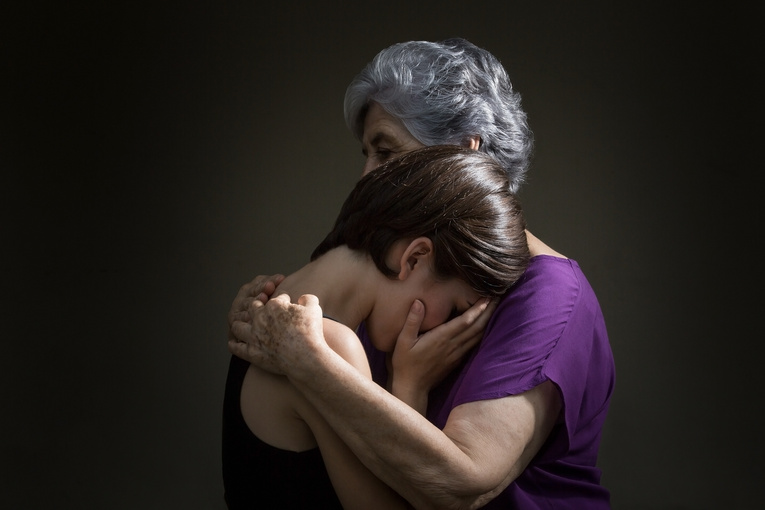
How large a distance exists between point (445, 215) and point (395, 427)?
1.48 feet

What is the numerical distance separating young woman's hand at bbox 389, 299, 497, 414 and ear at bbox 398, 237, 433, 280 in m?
0.10

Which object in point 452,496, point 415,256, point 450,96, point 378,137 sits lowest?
point 452,496

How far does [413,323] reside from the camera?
200cm

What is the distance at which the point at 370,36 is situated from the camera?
4160 mm

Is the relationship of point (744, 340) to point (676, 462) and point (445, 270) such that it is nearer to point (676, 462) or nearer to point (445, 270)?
point (676, 462)

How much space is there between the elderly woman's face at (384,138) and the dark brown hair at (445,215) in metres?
0.44

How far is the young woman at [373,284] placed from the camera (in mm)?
1815

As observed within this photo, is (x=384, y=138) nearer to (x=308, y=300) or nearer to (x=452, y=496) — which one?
(x=308, y=300)

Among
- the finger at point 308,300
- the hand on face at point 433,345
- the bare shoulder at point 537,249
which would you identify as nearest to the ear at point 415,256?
the hand on face at point 433,345

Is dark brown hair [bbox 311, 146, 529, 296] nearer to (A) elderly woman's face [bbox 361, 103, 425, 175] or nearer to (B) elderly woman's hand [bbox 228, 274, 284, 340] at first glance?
(B) elderly woman's hand [bbox 228, 274, 284, 340]

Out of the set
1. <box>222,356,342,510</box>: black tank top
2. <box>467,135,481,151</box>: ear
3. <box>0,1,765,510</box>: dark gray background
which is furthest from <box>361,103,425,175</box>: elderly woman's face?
<box>0,1,765,510</box>: dark gray background

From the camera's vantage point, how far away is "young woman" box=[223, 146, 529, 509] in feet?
5.96

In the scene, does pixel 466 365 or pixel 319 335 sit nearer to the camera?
pixel 319 335

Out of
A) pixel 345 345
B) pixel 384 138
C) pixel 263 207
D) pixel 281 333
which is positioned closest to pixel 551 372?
pixel 345 345
